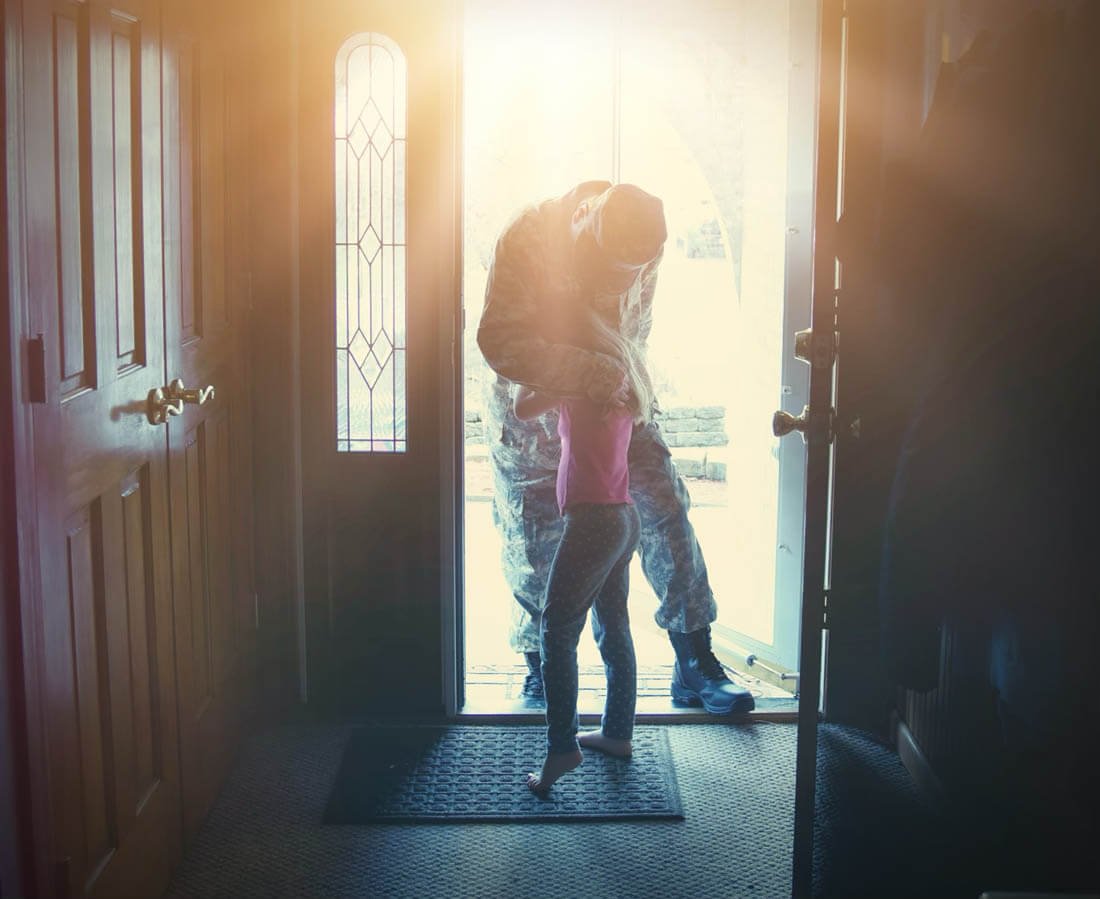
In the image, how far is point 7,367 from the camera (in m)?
Result: 1.72

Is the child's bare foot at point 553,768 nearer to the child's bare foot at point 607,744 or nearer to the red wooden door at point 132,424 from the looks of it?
the child's bare foot at point 607,744

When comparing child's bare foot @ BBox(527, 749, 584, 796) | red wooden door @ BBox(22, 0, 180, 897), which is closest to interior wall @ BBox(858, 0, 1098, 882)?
child's bare foot @ BBox(527, 749, 584, 796)

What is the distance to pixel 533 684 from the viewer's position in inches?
139

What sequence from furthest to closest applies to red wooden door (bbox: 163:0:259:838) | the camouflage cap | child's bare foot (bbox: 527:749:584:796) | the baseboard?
child's bare foot (bbox: 527:749:584:796) < the camouflage cap < the baseboard < red wooden door (bbox: 163:0:259:838)

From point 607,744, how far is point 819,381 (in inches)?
53.8

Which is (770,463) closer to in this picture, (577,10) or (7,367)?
(577,10)

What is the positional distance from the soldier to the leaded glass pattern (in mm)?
272

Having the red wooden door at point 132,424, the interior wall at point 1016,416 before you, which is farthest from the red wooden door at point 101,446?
the interior wall at point 1016,416

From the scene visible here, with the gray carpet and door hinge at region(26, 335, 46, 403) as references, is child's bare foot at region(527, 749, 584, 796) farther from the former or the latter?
door hinge at region(26, 335, 46, 403)

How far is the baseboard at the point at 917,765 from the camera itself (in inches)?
106

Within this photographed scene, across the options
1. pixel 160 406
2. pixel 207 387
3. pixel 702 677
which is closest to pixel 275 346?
pixel 207 387

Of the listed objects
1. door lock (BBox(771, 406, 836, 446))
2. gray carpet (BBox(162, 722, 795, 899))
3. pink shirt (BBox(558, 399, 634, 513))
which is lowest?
Result: gray carpet (BBox(162, 722, 795, 899))

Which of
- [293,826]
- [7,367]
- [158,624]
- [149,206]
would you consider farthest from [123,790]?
[149,206]

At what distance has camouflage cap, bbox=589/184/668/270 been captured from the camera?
2.81 m
